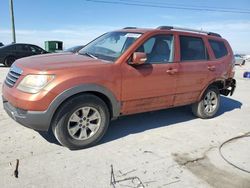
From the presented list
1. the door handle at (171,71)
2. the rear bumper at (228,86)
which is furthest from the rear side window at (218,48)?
the door handle at (171,71)

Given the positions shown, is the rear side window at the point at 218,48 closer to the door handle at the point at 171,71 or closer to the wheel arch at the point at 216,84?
the wheel arch at the point at 216,84

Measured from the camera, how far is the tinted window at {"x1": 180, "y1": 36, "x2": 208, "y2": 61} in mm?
5148

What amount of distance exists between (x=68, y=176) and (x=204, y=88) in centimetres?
358

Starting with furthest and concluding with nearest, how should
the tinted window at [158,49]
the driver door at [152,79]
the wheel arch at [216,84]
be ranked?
the wheel arch at [216,84] < the tinted window at [158,49] < the driver door at [152,79]

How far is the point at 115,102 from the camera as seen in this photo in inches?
165

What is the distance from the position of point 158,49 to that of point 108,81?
1295mm

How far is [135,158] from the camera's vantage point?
3.82 m

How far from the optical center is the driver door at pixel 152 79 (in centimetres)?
430

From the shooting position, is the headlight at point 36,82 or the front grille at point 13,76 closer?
the headlight at point 36,82

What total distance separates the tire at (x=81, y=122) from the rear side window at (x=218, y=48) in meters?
3.13

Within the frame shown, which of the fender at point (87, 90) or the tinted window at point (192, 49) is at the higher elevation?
the tinted window at point (192, 49)

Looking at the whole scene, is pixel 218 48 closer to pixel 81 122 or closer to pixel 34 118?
pixel 81 122

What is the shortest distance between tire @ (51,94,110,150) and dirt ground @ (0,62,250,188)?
165 mm

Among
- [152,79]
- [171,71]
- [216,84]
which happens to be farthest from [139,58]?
[216,84]
